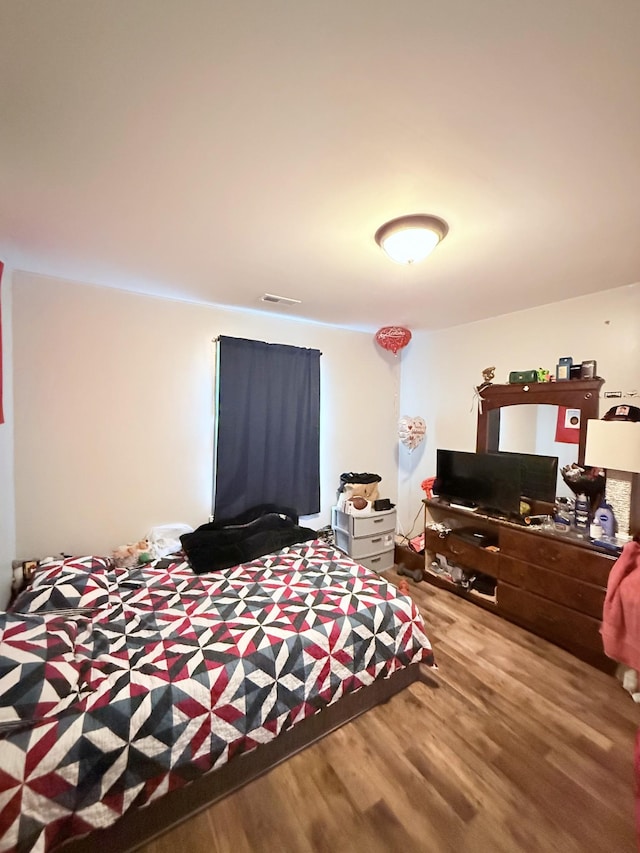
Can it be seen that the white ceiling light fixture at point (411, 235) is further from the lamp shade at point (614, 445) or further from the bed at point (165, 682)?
the bed at point (165, 682)

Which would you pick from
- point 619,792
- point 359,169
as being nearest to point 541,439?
point 619,792

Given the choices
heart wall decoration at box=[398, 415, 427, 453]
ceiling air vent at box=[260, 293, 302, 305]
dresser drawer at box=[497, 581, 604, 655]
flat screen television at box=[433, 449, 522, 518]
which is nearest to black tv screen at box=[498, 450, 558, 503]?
flat screen television at box=[433, 449, 522, 518]

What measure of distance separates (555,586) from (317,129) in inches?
113

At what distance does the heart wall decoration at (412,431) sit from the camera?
3.65m

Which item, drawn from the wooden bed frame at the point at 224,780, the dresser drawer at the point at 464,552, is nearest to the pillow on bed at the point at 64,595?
the wooden bed frame at the point at 224,780

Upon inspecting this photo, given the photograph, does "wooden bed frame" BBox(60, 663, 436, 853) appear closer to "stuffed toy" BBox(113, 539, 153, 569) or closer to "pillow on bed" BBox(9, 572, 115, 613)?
"pillow on bed" BBox(9, 572, 115, 613)

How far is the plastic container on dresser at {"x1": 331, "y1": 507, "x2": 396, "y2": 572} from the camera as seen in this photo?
3.27m

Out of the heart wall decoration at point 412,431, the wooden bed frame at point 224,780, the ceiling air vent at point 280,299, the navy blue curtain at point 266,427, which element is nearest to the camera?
the wooden bed frame at point 224,780

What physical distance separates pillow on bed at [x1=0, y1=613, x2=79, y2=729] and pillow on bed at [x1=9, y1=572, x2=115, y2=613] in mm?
297

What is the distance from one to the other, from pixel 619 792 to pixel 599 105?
8.34 feet

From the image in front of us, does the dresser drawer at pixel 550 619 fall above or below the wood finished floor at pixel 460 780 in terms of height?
above

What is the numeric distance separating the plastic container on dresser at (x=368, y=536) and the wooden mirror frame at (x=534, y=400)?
1.15m

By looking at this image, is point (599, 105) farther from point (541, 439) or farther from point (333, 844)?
point (333, 844)

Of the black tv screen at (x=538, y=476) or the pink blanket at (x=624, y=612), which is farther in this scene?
the black tv screen at (x=538, y=476)
